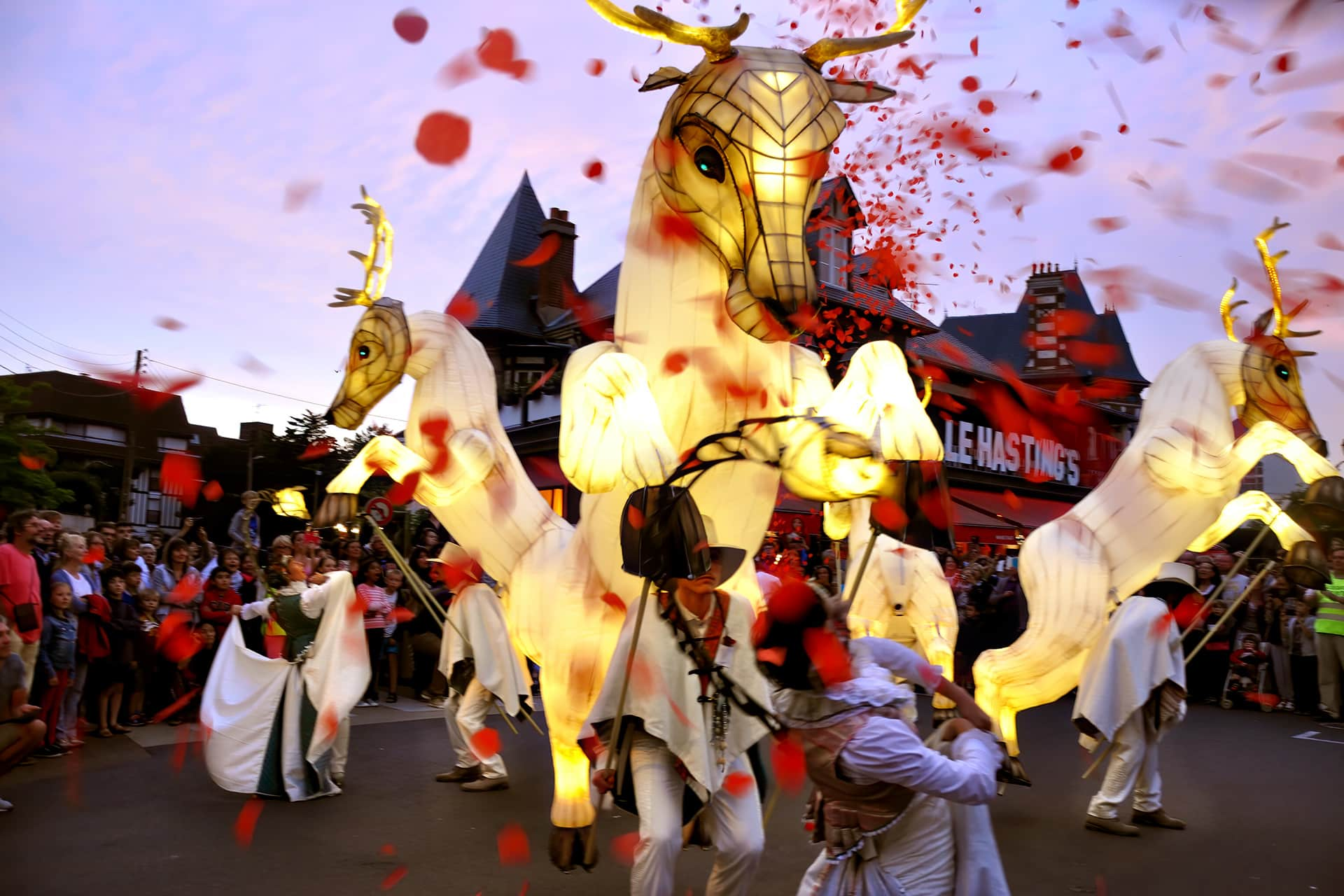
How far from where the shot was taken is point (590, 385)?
2949 millimetres

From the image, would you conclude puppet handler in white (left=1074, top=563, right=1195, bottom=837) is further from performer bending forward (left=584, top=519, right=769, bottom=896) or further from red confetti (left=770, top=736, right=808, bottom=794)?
performer bending forward (left=584, top=519, right=769, bottom=896)

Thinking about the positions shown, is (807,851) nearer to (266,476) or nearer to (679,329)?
(679,329)

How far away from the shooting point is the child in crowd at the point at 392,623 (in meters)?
10.7

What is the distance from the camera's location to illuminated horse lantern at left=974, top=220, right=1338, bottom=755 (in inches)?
182

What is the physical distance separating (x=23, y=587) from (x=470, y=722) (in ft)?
9.67

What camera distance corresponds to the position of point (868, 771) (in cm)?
245

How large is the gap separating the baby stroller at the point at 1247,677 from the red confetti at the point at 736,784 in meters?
10.7

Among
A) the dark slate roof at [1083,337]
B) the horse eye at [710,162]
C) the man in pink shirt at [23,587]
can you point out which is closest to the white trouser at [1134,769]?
the horse eye at [710,162]

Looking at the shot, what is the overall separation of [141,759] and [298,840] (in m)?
2.67

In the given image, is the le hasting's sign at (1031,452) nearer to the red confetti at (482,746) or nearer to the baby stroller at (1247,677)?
the baby stroller at (1247,677)

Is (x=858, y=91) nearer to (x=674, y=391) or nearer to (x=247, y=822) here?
(x=674, y=391)

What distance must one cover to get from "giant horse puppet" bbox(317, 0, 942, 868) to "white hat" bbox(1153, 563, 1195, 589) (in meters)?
3.30

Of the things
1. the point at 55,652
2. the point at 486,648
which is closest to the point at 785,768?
the point at 486,648

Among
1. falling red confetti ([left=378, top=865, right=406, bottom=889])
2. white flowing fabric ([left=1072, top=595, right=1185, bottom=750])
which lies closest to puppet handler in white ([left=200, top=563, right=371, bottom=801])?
falling red confetti ([left=378, top=865, right=406, bottom=889])
